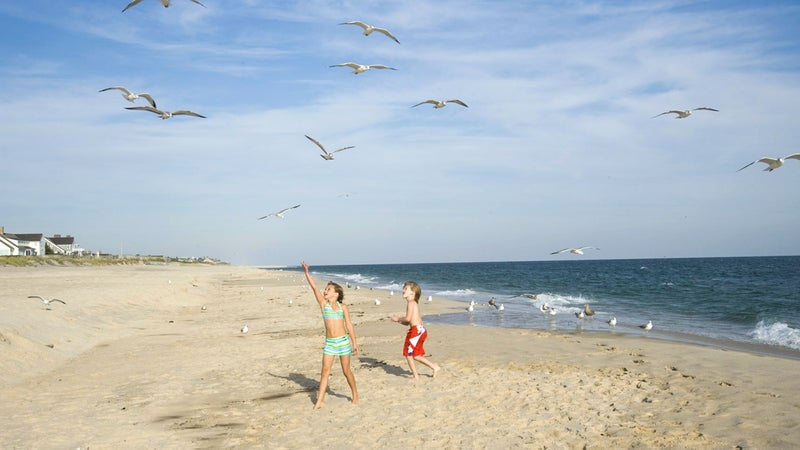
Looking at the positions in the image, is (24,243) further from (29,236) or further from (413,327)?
(413,327)

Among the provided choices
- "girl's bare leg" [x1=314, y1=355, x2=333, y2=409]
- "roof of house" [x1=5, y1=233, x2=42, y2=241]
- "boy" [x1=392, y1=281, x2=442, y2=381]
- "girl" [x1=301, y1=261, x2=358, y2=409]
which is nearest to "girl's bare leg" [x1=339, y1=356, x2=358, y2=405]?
"girl" [x1=301, y1=261, x2=358, y2=409]

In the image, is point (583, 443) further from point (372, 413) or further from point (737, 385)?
point (737, 385)

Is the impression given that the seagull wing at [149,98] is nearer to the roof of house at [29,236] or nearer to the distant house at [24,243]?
the distant house at [24,243]

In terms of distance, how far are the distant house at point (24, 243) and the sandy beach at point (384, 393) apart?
71457 millimetres

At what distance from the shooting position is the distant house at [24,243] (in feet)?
246

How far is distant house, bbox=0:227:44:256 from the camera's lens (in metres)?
74.9

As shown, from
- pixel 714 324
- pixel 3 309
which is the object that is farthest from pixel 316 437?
pixel 714 324

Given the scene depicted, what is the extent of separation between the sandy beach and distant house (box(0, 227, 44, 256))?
7146 cm

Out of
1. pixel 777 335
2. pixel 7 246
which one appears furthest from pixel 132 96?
pixel 7 246

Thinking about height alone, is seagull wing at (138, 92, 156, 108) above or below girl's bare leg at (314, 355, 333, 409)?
above

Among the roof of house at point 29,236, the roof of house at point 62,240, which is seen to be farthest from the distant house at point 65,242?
the roof of house at point 29,236

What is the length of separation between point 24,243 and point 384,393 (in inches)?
3658

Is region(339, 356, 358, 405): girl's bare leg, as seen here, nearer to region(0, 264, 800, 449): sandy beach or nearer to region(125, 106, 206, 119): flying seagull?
region(0, 264, 800, 449): sandy beach

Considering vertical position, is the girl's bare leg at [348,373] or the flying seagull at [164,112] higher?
the flying seagull at [164,112]
